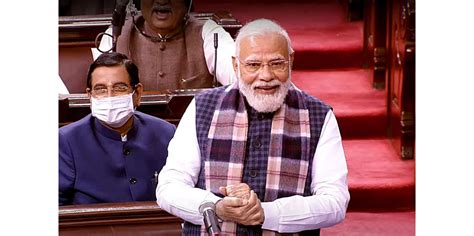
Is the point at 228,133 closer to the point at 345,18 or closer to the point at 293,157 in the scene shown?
the point at 293,157

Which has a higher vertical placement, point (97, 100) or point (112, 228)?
point (97, 100)

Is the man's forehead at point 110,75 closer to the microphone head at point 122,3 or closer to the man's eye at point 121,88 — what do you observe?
the man's eye at point 121,88

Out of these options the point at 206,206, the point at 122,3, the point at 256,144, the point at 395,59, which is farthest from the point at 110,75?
the point at 395,59

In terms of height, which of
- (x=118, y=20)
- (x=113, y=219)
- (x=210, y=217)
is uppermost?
(x=118, y=20)

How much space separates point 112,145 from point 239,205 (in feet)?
2.86

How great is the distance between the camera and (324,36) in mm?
6355

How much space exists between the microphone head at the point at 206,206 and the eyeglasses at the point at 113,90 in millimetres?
808

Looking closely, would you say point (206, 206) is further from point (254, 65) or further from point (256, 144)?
point (254, 65)

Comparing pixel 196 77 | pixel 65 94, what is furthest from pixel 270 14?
pixel 65 94

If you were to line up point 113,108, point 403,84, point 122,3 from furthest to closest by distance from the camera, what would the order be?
point 403,84 → point 122,3 → point 113,108

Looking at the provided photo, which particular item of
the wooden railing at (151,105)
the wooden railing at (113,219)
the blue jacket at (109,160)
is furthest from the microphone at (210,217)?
the wooden railing at (151,105)

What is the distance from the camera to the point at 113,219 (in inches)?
161
